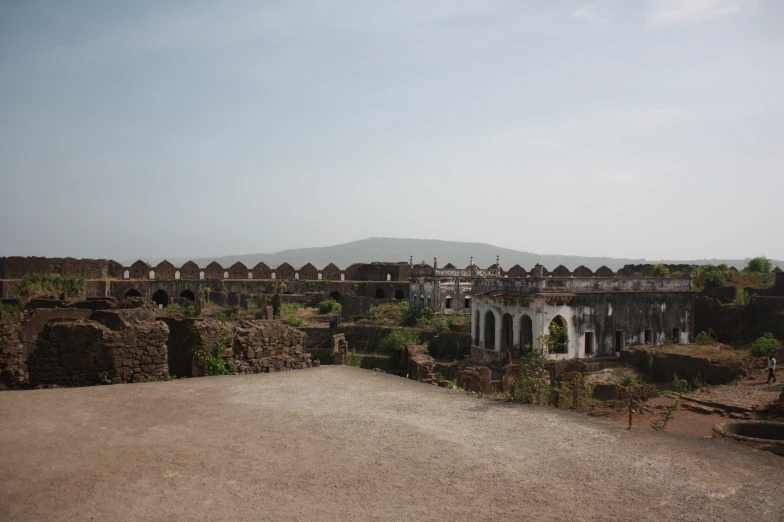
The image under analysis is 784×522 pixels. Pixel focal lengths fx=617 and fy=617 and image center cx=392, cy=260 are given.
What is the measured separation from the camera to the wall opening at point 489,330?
26.8 m

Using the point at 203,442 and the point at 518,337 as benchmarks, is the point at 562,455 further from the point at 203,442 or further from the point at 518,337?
the point at 518,337

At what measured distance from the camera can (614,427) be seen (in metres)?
7.99

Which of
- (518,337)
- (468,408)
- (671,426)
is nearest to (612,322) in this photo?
(518,337)

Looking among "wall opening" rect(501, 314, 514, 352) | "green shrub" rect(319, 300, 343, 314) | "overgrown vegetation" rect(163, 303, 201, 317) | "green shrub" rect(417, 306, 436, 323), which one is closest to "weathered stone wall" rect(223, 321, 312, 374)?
"wall opening" rect(501, 314, 514, 352)

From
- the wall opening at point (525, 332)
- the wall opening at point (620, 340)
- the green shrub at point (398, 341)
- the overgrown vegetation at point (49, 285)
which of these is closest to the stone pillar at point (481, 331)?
the wall opening at point (525, 332)

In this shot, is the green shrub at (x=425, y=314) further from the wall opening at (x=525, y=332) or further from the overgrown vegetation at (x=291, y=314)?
the wall opening at (x=525, y=332)

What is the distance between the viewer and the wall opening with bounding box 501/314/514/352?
83.9 feet

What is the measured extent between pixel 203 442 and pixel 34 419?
92.2 inches

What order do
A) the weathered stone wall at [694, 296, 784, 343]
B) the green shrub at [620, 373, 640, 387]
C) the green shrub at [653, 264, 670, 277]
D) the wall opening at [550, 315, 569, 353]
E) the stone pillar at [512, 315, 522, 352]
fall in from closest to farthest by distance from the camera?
the green shrub at [620, 373, 640, 387], the wall opening at [550, 315, 569, 353], the stone pillar at [512, 315, 522, 352], the weathered stone wall at [694, 296, 784, 343], the green shrub at [653, 264, 670, 277]

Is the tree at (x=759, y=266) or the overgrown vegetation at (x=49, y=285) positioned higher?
the tree at (x=759, y=266)

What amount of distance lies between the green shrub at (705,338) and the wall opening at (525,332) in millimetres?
8183

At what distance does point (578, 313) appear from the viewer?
82.4 feet

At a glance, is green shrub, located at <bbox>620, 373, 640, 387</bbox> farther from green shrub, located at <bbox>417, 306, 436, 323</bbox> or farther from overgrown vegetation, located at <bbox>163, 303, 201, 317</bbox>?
overgrown vegetation, located at <bbox>163, 303, 201, 317</bbox>

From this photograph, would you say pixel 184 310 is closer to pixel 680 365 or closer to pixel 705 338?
pixel 680 365
